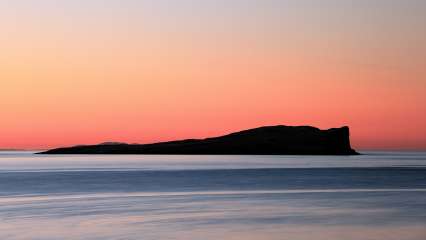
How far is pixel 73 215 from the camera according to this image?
34312mm

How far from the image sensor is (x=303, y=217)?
33.4 meters

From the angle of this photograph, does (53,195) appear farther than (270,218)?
Yes

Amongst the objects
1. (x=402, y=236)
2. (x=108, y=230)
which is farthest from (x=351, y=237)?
(x=108, y=230)

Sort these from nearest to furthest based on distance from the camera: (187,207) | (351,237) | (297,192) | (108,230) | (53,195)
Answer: (351,237) < (108,230) < (187,207) < (53,195) < (297,192)

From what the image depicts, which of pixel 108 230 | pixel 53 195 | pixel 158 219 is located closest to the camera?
pixel 108 230

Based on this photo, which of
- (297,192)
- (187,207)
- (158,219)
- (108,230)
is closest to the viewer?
(108,230)

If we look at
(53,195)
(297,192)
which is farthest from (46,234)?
(297,192)

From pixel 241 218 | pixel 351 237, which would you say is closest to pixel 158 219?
pixel 241 218

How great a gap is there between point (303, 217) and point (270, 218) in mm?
1536

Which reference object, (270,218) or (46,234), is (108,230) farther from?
(270,218)

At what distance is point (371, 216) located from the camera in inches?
1337

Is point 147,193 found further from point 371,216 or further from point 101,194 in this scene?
point 371,216

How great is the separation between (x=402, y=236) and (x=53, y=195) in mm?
28991

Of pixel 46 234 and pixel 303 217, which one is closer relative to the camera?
pixel 46 234
